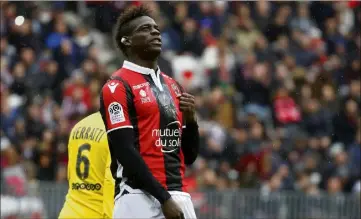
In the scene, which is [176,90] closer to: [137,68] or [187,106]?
[187,106]

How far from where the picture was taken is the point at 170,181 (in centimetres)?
709

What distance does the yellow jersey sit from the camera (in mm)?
8766

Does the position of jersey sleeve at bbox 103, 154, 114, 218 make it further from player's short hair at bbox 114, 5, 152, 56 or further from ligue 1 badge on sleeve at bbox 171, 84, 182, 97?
player's short hair at bbox 114, 5, 152, 56

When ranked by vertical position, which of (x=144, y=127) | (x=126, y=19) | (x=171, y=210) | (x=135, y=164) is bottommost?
(x=171, y=210)

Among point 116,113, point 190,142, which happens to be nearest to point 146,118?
point 116,113

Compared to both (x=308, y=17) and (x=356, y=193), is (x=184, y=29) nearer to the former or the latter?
(x=308, y=17)

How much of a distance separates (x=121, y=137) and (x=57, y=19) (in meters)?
12.6

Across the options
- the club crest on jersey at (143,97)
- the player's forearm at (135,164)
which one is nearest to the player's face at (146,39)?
the club crest on jersey at (143,97)

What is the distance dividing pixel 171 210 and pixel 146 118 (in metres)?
0.62

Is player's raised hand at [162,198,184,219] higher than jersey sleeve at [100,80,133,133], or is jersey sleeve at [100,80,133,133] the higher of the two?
jersey sleeve at [100,80,133,133]

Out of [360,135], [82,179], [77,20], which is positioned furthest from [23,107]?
[82,179]

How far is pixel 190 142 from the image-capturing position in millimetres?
7414

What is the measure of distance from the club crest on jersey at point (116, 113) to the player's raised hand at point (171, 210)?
1.93ft

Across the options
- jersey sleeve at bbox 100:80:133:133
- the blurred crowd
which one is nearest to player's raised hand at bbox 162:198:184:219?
jersey sleeve at bbox 100:80:133:133
